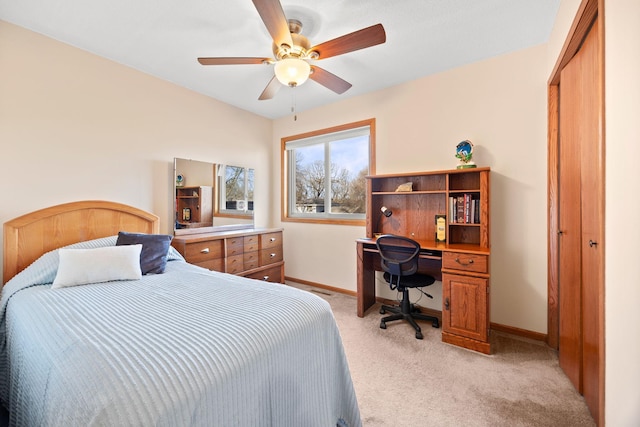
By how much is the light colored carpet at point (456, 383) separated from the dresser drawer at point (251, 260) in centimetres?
146

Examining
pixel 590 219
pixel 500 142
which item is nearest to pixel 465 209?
pixel 500 142

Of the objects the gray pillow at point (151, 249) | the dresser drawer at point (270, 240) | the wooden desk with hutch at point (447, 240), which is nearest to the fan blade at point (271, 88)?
the wooden desk with hutch at point (447, 240)

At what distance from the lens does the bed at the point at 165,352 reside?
786 mm

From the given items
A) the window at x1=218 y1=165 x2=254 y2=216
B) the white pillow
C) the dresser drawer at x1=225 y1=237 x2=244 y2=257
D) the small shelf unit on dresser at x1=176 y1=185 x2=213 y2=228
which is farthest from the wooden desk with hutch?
the white pillow

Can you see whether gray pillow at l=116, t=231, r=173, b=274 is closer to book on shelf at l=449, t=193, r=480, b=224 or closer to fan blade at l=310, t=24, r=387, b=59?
fan blade at l=310, t=24, r=387, b=59

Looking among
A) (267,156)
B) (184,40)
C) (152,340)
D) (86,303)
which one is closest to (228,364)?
(152,340)

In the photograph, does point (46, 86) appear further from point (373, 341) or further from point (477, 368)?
point (477, 368)

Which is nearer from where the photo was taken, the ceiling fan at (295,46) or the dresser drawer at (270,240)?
the ceiling fan at (295,46)

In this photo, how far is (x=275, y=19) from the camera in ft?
5.05

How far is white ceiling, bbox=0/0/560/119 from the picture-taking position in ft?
6.10

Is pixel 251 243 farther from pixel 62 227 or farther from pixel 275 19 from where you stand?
pixel 275 19

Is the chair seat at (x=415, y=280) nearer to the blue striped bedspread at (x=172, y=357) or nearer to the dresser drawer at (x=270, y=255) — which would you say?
the blue striped bedspread at (x=172, y=357)

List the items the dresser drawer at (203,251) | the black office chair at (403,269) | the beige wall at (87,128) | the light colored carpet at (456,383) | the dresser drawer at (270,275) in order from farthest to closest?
the dresser drawer at (270,275), the dresser drawer at (203,251), the black office chair at (403,269), the beige wall at (87,128), the light colored carpet at (456,383)

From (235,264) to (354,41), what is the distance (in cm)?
257
